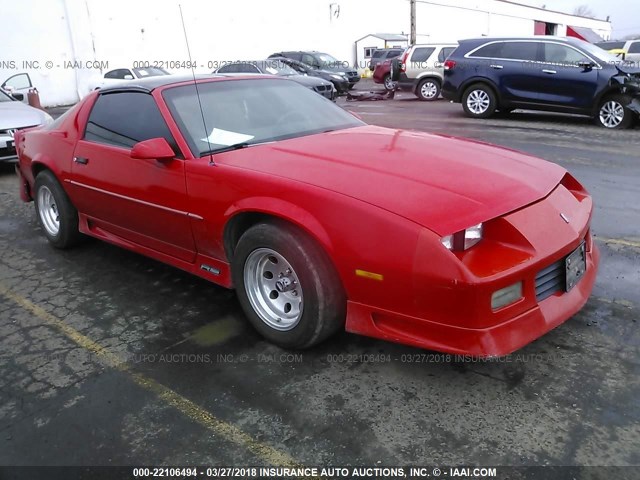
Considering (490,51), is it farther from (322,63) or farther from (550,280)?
(322,63)

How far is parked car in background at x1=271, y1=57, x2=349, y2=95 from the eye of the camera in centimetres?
1981

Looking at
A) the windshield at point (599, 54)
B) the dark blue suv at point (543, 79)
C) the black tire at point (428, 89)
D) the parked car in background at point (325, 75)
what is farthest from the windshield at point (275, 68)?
the windshield at point (599, 54)

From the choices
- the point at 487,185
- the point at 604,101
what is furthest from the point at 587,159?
the point at 487,185

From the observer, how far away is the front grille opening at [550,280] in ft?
8.63

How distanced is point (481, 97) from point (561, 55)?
5.96ft

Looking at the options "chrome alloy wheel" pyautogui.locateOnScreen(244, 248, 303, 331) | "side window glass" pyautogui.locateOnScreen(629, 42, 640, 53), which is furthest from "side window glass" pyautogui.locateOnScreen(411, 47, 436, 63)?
"chrome alloy wheel" pyautogui.locateOnScreen(244, 248, 303, 331)

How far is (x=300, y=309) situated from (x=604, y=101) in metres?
9.80

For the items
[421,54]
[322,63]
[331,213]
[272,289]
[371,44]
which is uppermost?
[371,44]

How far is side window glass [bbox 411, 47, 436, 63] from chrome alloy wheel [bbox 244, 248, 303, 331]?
1497cm

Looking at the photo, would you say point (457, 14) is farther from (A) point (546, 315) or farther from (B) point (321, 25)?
(A) point (546, 315)

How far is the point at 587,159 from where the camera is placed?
25.3 ft

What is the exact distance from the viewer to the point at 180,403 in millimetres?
2725

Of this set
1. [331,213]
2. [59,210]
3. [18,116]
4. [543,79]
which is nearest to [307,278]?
[331,213]

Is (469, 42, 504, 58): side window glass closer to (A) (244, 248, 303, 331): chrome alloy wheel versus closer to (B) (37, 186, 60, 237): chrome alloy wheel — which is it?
(B) (37, 186, 60, 237): chrome alloy wheel
